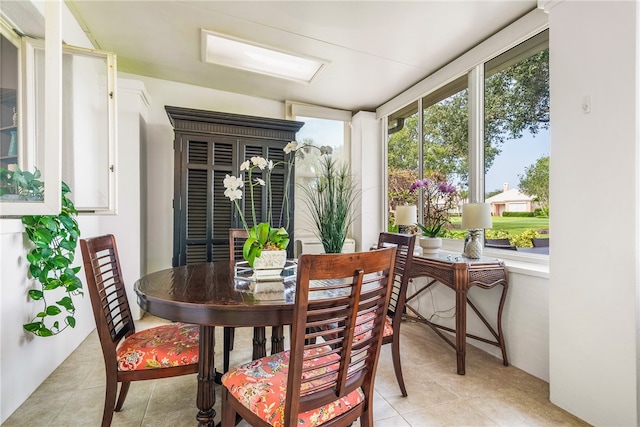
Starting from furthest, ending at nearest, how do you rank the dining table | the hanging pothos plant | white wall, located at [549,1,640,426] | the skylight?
the skylight
the hanging pothos plant
white wall, located at [549,1,640,426]
the dining table

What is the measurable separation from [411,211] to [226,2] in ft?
7.61

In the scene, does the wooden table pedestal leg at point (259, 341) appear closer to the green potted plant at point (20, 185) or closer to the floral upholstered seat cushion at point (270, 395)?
the floral upholstered seat cushion at point (270, 395)

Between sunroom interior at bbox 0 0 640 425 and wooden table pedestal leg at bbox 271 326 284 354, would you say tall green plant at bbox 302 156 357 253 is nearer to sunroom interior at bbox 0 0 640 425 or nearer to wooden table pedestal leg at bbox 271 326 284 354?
sunroom interior at bbox 0 0 640 425

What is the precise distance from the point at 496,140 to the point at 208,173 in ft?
8.66

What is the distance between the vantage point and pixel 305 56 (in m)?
2.78

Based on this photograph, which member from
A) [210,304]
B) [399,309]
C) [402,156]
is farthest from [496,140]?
[210,304]

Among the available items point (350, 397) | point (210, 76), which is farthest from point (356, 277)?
point (210, 76)

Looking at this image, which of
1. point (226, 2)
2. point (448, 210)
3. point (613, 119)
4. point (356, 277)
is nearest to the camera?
point (356, 277)

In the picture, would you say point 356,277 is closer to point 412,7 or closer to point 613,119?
point 613,119

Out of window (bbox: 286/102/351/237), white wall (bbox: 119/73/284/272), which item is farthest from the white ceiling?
window (bbox: 286/102/351/237)

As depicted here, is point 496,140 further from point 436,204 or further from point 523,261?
point 523,261

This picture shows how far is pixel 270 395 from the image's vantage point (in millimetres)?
1047

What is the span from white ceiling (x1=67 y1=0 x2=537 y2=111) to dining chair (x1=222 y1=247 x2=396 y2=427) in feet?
6.58

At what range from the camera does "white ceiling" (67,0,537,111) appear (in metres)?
2.15
